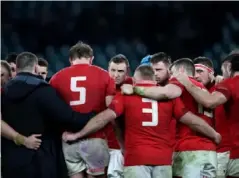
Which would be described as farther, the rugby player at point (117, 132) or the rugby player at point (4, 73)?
the rugby player at point (4, 73)

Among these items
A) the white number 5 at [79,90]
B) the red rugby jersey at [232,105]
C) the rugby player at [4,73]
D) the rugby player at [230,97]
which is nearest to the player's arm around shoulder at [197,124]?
the rugby player at [230,97]

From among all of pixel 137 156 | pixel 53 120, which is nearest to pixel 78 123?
pixel 53 120

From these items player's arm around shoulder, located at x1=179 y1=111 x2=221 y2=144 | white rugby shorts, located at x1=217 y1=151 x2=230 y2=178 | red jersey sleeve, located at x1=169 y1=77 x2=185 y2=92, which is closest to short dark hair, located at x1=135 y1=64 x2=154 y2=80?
red jersey sleeve, located at x1=169 y1=77 x2=185 y2=92

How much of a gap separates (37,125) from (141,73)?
1.09 meters

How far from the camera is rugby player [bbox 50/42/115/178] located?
19.3ft

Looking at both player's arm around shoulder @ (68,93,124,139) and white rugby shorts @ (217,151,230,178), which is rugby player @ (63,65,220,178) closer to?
player's arm around shoulder @ (68,93,124,139)

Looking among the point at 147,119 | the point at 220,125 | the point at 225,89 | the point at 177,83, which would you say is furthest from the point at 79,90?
the point at 220,125

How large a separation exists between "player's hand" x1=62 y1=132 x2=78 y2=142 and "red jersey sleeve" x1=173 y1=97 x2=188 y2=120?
0.96 m

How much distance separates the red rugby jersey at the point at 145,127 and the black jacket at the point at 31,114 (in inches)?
14.9

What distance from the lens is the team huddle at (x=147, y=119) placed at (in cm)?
571

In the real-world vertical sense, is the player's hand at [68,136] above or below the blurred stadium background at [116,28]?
below

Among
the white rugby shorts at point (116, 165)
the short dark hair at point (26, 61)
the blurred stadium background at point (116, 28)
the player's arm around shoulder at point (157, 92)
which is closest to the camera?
the player's arm around shoulder at point (157, 92)

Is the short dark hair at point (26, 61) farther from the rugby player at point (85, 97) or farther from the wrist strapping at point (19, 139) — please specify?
the wrist strapping at point (19, 139)

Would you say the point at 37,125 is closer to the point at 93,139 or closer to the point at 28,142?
the point at 28,142
